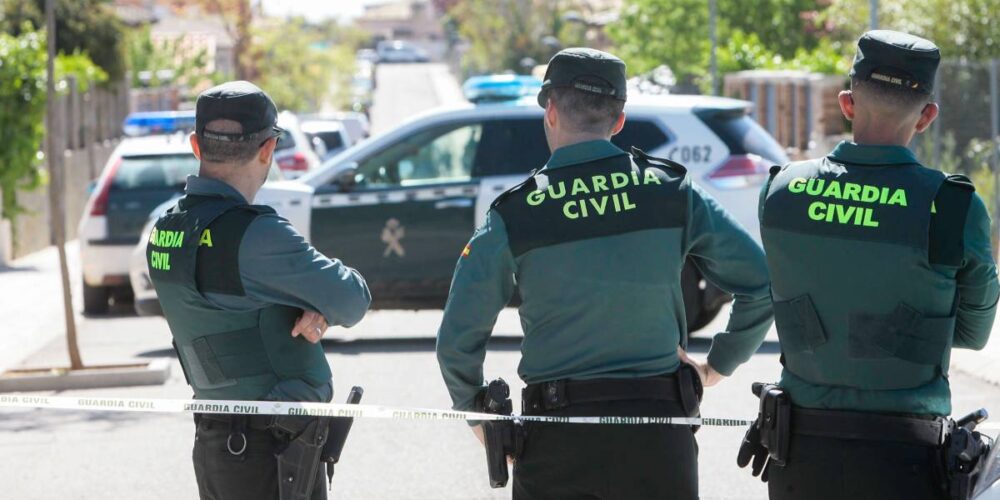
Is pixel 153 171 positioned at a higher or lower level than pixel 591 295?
lower

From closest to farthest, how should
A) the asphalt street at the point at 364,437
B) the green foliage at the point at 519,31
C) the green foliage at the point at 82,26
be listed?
the asphalt street at the point at 364,437 < the green foliage at the point at 82,26 < the green foliage at the point at 519,31

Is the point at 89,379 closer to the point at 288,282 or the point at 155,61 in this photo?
the point at 288,282

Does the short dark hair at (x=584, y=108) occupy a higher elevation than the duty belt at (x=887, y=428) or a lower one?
higher

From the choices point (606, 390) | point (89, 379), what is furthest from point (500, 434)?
point (89, 379)

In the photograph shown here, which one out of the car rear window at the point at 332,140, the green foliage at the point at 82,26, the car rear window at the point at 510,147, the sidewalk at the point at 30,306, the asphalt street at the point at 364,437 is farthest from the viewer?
the green foliage at the point at 82,26

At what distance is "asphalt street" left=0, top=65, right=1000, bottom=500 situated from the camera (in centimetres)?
755

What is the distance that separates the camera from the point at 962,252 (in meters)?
3.77

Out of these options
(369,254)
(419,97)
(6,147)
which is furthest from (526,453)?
(419,97)

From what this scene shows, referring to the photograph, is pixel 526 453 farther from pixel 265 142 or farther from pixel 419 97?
pixel 419 97

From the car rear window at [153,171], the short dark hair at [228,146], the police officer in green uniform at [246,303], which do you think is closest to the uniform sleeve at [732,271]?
the police officer in green uniform at [246,303]

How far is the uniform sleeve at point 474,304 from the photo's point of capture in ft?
13.1

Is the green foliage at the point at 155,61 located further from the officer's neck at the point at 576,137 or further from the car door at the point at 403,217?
the officer's neck at the point at 576,137

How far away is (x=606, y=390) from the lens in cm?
394

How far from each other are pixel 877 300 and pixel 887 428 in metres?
0.30
